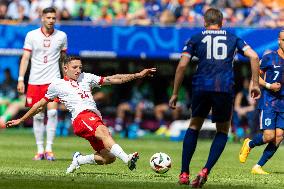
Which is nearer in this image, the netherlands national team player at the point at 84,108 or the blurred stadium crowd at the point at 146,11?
the netherlands national team player at the point at 84,108

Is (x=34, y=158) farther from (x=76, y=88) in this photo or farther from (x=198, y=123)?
(x=198, y=123)

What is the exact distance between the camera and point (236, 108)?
2823cm

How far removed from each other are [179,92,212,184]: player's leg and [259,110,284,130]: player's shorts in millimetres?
3349

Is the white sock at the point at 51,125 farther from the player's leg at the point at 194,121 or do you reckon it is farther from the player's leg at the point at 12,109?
the player's leg at the point at 12,109

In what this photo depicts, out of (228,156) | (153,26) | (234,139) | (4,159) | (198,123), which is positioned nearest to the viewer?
(198,123)

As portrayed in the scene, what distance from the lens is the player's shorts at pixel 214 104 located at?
38.8 feet

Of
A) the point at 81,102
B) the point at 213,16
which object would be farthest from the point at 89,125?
the point at 213,16

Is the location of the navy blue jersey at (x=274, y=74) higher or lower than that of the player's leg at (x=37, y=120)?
higher

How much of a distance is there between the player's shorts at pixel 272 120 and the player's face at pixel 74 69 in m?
3.25

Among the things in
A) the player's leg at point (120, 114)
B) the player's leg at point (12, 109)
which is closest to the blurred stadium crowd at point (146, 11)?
the player's leg at point (12, 109)

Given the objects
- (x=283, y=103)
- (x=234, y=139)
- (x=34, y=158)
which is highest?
(x=283, y=103)

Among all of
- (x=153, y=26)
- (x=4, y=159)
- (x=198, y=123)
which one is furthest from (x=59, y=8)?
(x=198, y=123)

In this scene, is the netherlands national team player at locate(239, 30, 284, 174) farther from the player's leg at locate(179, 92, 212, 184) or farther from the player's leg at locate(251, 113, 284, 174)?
the player's leg at locate(179, 92, 212, 184)

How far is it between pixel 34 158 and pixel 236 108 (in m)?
12.1
